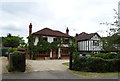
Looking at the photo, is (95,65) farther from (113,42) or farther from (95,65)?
(113,42)

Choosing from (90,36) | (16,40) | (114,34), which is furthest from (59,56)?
(16,40)

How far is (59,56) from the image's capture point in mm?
28453

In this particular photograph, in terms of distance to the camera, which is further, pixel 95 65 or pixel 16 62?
pixel 95 65

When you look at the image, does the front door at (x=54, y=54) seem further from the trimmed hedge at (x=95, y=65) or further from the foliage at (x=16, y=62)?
the foliage at (x=16, y=62)

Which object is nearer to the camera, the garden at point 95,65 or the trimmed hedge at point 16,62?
the trimmed hedge at point 16,62

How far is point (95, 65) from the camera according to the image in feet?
39.9

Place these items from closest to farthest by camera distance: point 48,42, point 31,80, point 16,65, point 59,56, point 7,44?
point 31,80, point 16,65, point 48,42, point 59,56, point 7,44

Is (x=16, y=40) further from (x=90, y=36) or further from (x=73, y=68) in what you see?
(x=73, y=68)

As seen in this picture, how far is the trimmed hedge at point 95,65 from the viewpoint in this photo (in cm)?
1211

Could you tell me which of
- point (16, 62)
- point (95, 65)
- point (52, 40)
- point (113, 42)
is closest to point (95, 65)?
point (95, 65)

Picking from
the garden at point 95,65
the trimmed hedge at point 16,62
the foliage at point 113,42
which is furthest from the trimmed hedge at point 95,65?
the trimmed hedge at point 16,62

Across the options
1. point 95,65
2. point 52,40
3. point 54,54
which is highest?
point 52,40

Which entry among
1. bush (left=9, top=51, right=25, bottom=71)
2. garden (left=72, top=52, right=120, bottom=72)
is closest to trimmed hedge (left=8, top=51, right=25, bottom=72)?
bush (left=9, top=51, right=25, bottom=71)

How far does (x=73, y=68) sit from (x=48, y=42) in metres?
14.5
